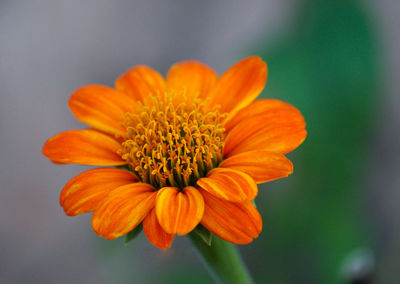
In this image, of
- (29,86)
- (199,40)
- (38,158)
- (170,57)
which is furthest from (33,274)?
(199,40)

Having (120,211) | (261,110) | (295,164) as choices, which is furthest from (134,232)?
(295,164)

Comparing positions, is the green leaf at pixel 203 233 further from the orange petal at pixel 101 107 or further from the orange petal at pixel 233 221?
the orange petal at pixel 101 107

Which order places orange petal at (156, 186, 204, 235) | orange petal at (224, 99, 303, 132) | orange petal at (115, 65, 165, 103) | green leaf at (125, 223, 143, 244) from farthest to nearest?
orange petal at (115, 65, 165, 103)
orange petal at (224, 99, 303, 132)
green leaf at (125, 223, 143, 244)
orange petal at (156, 186, 204, 235)

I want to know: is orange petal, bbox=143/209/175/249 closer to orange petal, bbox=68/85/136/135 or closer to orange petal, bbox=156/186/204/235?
orange petal, bbox=156/186/204/235

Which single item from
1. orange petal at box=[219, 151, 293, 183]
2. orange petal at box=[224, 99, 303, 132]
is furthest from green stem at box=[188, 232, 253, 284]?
orange petal at box=[224, 99, 303, 132]

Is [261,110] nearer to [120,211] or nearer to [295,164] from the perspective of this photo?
[120,211]

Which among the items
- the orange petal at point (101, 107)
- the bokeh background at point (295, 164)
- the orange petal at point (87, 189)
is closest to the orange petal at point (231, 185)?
the orange petal at point (87, 189)
